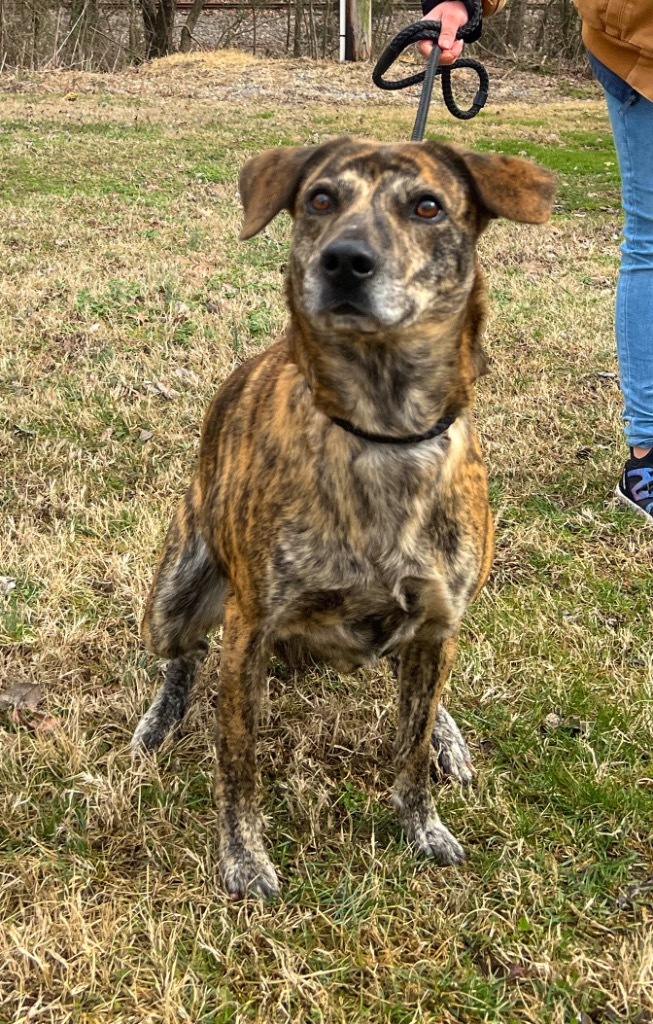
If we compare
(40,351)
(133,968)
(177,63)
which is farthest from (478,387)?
(177,63)

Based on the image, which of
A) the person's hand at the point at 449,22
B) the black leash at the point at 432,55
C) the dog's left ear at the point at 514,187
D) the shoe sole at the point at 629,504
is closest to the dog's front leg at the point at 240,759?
the dog's left ear at the point at 514,187

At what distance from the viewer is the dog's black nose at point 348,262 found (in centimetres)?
199

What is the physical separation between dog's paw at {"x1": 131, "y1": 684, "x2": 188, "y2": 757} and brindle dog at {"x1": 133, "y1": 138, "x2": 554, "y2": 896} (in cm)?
48

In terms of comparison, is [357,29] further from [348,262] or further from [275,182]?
[348,262]

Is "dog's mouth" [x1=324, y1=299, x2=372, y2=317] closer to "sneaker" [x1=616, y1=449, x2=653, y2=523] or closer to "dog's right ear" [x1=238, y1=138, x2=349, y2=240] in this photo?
"dog's right ear" [x1=238, y1=138, x2=349, y2=240]

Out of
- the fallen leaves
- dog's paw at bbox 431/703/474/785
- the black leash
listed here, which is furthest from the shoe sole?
the fallen leaves

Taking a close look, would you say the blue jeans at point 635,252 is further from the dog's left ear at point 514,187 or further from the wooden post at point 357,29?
the wooden post at point 357,29

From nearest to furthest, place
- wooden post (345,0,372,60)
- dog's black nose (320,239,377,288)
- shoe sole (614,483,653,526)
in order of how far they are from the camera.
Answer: dog's black nose (320,239,377,288), shoe sole (614,483,653,526), wooden post (345,0,372,60)

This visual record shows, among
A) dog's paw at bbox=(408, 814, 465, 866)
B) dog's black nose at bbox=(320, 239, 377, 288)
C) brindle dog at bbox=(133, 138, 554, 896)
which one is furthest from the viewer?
dog's paw at bbox=(408, 814, 465, 866)

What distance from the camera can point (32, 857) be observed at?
8.16 ft

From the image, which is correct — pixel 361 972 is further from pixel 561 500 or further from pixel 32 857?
pixel 561 500

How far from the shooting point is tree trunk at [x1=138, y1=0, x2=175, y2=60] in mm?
25125

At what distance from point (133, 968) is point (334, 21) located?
90.7 ft

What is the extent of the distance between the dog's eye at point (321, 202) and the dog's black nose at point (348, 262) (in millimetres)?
293
